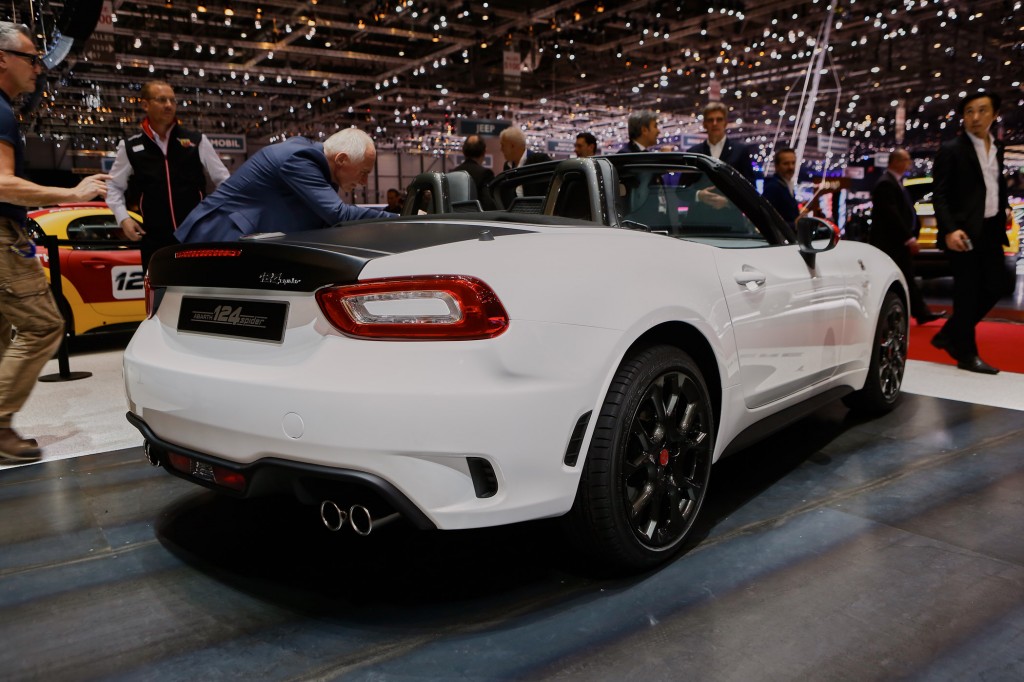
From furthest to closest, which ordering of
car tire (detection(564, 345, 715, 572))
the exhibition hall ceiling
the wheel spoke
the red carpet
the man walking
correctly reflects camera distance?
1. the exhibition hall ceiling
2. the red carpet
3. the man walking
4. the wheel spoke
5. car tire (detection(564, 345, 715, 572))

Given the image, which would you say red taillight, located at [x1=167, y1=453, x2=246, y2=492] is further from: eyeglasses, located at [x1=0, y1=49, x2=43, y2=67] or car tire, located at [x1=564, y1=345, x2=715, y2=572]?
eyeglasses, located at [x1=0, y1=49, x2=43, y2=67]

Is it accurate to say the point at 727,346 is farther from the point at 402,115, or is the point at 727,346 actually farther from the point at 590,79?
the point at 402,115

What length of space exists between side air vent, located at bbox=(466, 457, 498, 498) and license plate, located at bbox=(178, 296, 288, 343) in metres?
0.57

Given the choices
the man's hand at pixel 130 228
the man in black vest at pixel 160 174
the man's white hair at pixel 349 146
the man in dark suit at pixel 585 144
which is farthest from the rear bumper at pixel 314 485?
the man in dark suit at pixel 585 144

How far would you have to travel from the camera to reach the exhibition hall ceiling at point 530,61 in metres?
16.1

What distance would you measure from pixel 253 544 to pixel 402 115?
27878 mm

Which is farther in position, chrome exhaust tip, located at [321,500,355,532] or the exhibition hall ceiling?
the exhibition hall ceiling

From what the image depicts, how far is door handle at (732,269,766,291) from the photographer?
8.21 feet

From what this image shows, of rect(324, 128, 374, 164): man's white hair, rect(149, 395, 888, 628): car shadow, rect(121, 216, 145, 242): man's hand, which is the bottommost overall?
rect(149, 395, 888, 628): car shadow

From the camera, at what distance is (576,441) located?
1.86 meters

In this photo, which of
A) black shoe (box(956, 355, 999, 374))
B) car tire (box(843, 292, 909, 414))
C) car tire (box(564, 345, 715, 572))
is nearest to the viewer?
car tire (box(564, 345, 715, 572))

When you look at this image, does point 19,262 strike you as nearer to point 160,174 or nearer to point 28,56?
point 28,56

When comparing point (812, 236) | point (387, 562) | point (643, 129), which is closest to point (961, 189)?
point (643, 129)

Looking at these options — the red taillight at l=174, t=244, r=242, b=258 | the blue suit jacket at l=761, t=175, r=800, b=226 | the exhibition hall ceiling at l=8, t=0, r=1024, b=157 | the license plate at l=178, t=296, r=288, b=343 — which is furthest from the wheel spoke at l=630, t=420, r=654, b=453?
the exhibition hall ceiling at l=8, t=0, r=1024, b=157
